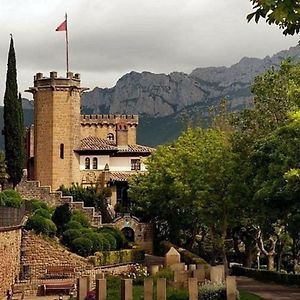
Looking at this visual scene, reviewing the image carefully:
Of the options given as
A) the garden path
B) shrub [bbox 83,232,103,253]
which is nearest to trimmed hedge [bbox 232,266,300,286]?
the garden path

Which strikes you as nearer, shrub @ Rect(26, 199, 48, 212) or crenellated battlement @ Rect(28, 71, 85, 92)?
shrub @ Rect(26, 199, 48, 212)

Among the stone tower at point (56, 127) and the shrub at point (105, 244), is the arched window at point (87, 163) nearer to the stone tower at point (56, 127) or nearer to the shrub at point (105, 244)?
the stone tower at point (56, 127)

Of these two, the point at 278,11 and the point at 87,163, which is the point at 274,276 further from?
the point at 278,11

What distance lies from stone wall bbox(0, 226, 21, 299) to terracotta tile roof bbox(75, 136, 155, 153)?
27.9m

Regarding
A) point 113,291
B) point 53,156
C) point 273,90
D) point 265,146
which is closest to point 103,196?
point 53,156

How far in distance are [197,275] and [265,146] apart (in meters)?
11.4

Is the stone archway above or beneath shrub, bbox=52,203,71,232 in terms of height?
beneath

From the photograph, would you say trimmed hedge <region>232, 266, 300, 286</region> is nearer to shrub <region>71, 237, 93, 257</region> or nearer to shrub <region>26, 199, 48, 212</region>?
shrub <region>71, 237, 93, 257</region>

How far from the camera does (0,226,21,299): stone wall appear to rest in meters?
35.9

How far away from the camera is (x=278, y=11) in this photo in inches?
356

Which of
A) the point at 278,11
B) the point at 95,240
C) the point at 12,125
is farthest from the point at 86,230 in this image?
the point at 278,11

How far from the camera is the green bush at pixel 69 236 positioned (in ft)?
152

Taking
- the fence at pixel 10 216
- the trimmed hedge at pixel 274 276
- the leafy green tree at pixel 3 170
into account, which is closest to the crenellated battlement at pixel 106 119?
the leafy green tree at pixel 3 170

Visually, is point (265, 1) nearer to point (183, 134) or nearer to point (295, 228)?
point (295, 228)
